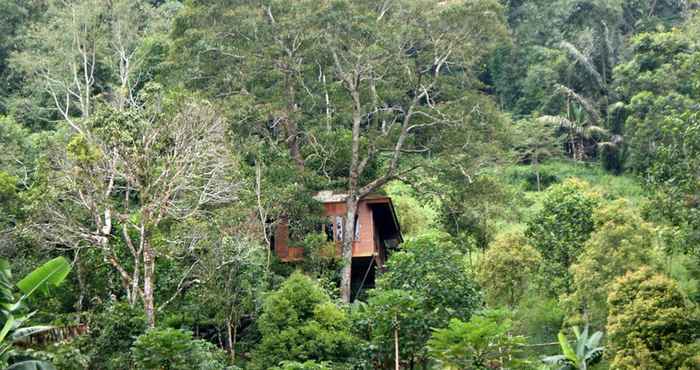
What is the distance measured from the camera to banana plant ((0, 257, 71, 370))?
14545 millimetres

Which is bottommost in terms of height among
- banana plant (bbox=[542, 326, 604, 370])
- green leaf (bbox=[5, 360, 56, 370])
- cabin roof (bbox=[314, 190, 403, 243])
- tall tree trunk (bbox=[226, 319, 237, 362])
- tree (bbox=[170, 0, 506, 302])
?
banana plant (bbox=[542, 326, 604, 370])

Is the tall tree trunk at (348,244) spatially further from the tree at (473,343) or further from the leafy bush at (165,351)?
the tree at (473,343)

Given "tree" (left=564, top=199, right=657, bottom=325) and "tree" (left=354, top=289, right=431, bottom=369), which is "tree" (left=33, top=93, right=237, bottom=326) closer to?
"tree" (left=354, top=289, right=431, bottom=369)

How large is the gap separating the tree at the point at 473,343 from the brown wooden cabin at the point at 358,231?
8.38 metres

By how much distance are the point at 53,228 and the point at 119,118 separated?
291cm

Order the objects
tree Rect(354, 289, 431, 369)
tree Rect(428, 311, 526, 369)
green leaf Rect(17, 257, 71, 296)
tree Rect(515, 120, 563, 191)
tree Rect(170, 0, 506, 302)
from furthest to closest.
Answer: tree Rect(515, 120, 563, 191), tree Rect(170, 0, 506, 302), tree Rect(354, 289, 431, 369), tree Rect(428, 311, 526, 369), green leaf Rect(17, 257, 71, 296)

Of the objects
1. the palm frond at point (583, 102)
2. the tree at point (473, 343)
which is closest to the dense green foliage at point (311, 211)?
the tree at point (473, 343)

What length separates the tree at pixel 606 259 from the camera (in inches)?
850

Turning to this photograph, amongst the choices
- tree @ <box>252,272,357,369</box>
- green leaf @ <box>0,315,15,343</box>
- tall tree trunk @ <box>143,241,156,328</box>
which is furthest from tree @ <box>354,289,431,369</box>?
green leaf @ <box>0,315,15,343</box>

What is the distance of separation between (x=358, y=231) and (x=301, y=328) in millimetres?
7857

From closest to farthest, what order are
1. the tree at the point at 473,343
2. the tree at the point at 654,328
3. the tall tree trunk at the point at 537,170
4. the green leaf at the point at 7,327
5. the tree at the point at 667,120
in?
the green leaf at the point at 7,327, the tree at the point at 473,343, the tree at the point at 654,328, the tree at the point at 667,120, the tall tree trunk at the point at 537,170

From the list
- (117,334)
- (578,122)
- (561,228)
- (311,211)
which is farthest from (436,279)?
(578,122)

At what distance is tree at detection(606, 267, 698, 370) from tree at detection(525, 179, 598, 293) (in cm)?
586

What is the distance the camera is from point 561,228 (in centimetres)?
2541
